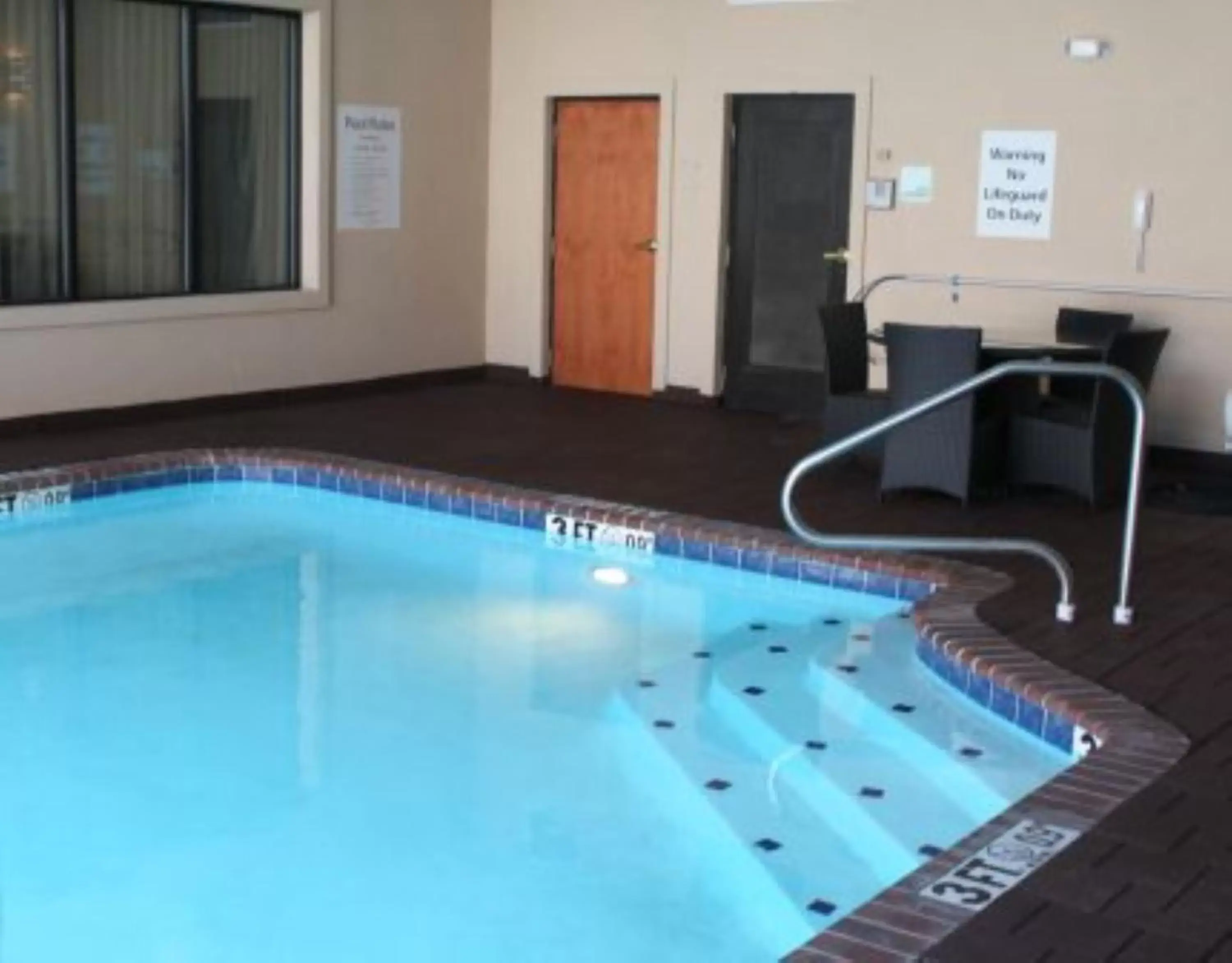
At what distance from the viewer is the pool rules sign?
31.7ft

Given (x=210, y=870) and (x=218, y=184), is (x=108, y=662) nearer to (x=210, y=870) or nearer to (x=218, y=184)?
(x=210, y=870)

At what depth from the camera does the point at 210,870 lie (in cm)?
434

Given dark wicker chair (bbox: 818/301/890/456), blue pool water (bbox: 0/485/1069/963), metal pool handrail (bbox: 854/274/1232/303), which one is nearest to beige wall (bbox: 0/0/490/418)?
blue pool water (bbox: 0/485/1069/963)

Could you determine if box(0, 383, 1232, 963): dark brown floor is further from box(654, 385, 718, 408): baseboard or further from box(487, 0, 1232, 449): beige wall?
box(487, 0, 1232, 449): beige wall

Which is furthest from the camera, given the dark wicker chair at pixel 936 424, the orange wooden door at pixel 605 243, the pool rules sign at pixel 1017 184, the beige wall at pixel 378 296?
the orange wooden door at pixel 605 243

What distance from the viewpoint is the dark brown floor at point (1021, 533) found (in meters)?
3.59

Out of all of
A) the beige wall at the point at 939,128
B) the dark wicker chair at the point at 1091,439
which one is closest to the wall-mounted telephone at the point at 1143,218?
the beige wall at the point at 939,128

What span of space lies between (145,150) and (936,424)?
4901 millimetres

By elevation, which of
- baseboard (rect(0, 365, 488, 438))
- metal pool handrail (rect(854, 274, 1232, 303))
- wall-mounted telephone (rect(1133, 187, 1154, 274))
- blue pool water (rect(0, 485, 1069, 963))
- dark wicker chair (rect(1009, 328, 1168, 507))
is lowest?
blue pool water (rect(0, 485, 1069, 963))

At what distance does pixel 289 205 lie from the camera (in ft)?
35.8

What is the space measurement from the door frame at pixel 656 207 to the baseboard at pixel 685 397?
4 centimetres

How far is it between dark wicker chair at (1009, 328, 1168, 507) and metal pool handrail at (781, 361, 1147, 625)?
184 centimetres

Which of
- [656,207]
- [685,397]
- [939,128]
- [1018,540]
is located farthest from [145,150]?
[1018,540]

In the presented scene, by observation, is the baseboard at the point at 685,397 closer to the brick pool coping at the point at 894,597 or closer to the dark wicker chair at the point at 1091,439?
the brick pool coping at the point at 894,597
